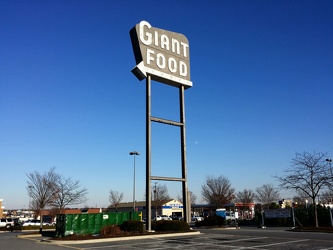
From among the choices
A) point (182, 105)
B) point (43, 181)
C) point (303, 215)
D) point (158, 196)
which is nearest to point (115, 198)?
point (158, 196)

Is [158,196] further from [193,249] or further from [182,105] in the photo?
[193,249]

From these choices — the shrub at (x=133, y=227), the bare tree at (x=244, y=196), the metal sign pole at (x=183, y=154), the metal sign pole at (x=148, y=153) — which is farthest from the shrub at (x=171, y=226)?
the bare tree at (x=244, y=196)

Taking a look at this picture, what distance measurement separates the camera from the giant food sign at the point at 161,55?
26.5 m

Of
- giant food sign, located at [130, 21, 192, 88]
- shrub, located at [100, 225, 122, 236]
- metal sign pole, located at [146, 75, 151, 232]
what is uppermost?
giant food sign, located at [130, 21, 192, 88]

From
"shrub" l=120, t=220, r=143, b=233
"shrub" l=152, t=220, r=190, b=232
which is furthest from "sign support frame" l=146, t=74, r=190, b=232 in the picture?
"shrub" l=152, t=220, r=190, b=232

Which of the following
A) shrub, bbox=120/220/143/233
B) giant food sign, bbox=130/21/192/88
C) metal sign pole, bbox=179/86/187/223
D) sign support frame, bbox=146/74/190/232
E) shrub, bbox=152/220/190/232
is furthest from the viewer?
metal sign pole, bbox=179/86/187/223

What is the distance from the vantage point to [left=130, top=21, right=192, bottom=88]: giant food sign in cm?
2645

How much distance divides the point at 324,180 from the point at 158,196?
55.2 metres

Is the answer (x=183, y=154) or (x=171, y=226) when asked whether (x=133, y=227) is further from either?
(x=183, y=154)

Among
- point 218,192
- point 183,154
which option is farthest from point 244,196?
point 183,154

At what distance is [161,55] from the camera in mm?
27906

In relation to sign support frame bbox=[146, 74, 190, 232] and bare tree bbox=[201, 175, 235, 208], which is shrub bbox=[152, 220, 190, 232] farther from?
bare tree bbox=[201, 175, 235, 208]

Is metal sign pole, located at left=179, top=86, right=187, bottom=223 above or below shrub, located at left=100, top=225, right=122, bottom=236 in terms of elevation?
above

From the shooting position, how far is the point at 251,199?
8981 centimetres
